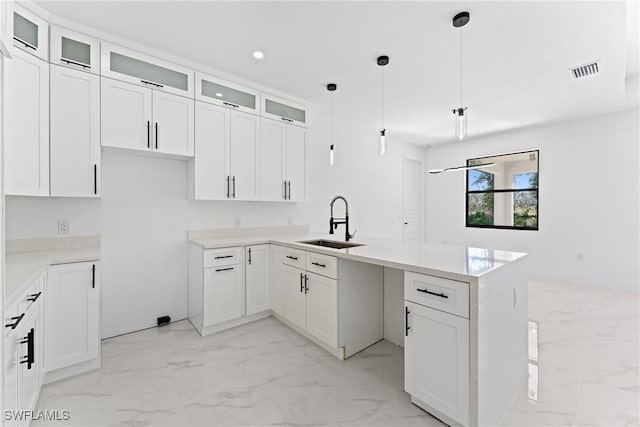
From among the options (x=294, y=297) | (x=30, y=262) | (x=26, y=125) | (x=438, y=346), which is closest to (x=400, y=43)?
(x=438, y=346)

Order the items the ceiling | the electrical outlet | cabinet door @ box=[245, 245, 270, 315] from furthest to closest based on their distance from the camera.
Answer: cabinet door @ box=[245, 245, 270, 315], the electrical outlet, the ceiling

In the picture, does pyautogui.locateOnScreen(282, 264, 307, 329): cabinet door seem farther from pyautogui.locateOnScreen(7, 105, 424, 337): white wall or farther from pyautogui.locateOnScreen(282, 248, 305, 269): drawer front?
pyautogui.locateOnScreen(7, 105, 424, 337): white wall

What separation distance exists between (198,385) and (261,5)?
2741 mm

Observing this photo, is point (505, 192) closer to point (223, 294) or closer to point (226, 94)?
point (226, 94)

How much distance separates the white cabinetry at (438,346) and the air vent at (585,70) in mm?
3130

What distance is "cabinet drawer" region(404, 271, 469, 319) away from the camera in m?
1.52

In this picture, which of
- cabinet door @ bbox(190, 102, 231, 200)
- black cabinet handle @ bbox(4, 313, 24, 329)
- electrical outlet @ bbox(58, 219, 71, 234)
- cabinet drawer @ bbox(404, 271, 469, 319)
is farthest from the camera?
cabinet door @ bbox(190, 102, 231, 200)

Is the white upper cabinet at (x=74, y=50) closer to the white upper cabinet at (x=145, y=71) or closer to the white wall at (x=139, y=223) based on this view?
the white upper cabinet at (x=145, y=71)

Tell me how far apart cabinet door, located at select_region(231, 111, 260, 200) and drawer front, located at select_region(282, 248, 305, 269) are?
855 millimetres

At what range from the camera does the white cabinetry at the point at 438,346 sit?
1.53 meters

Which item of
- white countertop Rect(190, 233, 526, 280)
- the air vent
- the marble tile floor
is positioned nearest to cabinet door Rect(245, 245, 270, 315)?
the marble tile floor

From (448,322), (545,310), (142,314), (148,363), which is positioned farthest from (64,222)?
(545,310)

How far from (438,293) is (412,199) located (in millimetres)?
5137

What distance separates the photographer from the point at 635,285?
165 inches
